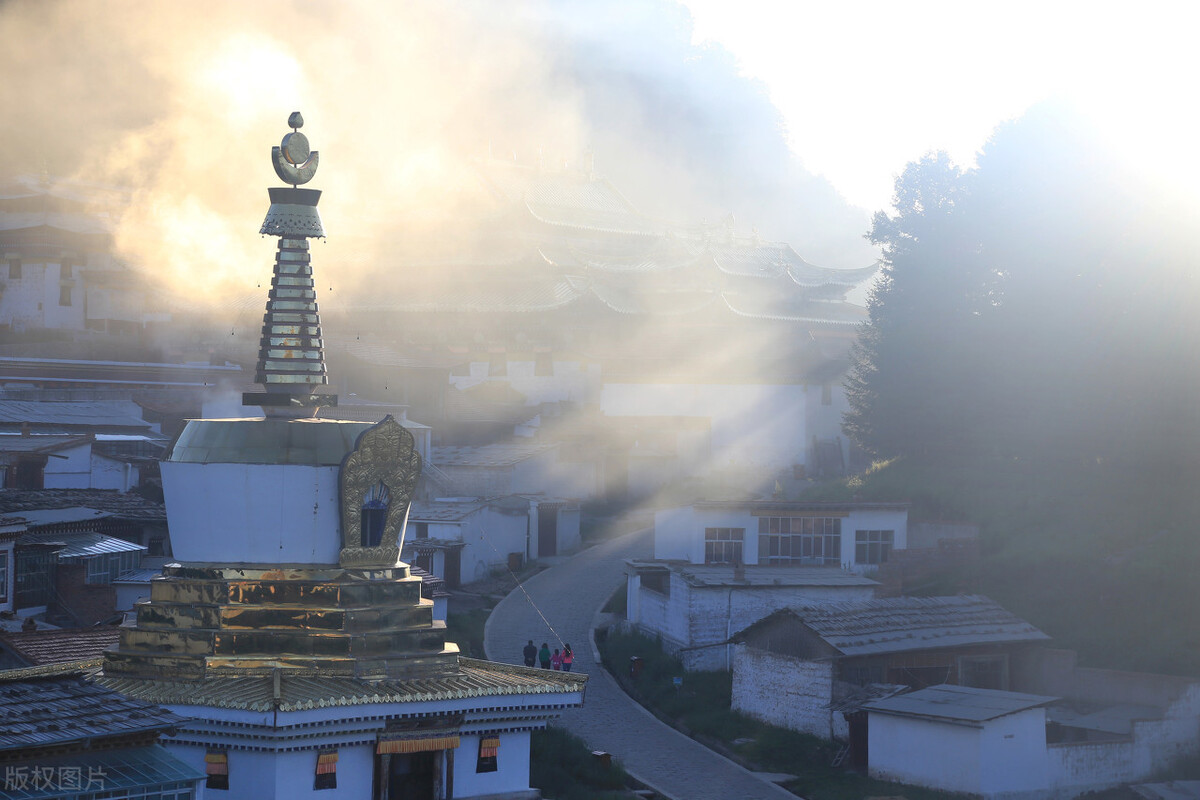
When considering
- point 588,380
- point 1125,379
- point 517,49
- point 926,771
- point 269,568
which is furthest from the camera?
point 517,49

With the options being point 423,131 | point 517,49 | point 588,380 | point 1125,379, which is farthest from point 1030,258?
point 517,49

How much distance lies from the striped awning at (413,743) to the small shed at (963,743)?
808 cm

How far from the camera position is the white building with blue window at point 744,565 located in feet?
80.2

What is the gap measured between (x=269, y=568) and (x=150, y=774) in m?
2.78

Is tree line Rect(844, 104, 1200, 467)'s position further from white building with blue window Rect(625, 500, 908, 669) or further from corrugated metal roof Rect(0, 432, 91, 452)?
corrugated metal roof Rect(0, 432, 91, 452)

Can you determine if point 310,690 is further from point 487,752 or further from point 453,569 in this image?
point 453,569

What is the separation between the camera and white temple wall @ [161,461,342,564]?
12344mm

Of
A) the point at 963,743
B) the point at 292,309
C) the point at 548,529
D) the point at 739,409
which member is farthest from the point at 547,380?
the point at 292,309

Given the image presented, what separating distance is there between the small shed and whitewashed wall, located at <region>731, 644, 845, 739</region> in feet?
4.72

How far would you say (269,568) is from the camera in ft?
40.4

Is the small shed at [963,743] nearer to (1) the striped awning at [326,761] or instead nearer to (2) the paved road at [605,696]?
(2) the paved road at [605,696]

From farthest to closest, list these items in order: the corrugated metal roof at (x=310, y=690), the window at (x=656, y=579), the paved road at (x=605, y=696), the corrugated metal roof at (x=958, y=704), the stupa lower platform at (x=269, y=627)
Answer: the window at (x=656, y=579)
the paved road at (x=605, y=696)
the corrugated metal roof at (x=958, y=704)
the stupa lower platform at (x=269, y=627)
the corrugated metal roof at (x=310, y=690)

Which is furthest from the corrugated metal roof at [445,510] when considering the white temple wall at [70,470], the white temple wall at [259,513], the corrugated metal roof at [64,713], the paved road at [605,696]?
the corrugated metal roof at [64,713]

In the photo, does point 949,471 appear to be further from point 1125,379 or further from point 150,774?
point 150,774
